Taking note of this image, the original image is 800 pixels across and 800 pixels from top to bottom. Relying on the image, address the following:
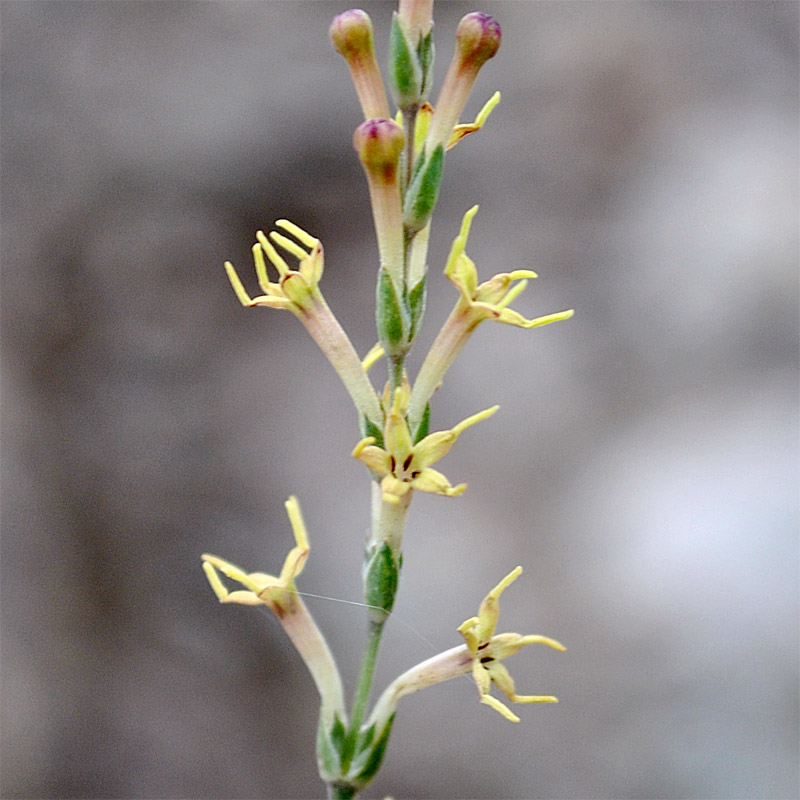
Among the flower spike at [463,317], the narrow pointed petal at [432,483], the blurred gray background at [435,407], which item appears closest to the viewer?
the narrow pointed petal at [432,483]

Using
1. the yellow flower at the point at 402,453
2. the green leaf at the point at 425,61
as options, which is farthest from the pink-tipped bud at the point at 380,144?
the yellow flower at the point at 402,453

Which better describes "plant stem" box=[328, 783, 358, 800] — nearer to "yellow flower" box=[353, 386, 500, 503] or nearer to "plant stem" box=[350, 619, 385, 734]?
"plant stem" box=[350, 619, 385, 734]

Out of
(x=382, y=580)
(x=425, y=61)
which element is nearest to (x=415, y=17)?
(x=425, y=61)

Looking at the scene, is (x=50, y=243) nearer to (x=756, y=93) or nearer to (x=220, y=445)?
(x=220, y=445)

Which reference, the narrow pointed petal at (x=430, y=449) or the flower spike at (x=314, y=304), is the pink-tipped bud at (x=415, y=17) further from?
the narrow pointed petal at (x=430, y=449)

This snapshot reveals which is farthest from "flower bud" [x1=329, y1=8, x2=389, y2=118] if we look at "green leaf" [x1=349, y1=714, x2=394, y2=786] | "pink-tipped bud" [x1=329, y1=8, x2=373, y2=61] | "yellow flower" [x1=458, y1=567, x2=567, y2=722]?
"green leaf" [x1=349, y1=714, x2=394, y2=786]

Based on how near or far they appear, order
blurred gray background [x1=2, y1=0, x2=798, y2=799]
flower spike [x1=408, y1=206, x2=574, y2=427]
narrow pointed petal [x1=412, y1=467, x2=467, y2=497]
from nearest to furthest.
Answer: narrow pointed petal [x1=412, y1=467, x2=467, y2=497], flower spike [x1=408, y1=206, x2=574, y2=427], blurred gray background [x1=2, y1=0, x2=798, y2=799]

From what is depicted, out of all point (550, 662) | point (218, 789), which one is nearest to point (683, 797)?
point (550, 662)
